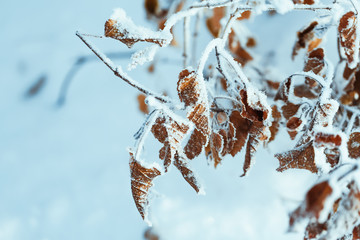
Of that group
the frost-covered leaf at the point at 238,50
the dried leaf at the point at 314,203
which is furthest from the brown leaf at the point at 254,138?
the frost-covered leaf at the point at 238,50

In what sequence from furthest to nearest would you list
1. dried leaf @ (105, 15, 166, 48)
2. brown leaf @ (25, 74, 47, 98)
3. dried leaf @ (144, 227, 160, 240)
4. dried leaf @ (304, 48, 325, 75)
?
brown leaf @ (25, 74, 47, 98)
dried leaf @ (144, 227, 160, 240)
dried leaf @ (304, 48, 325, 75)
dried leaf @ (105, 15, 166, 48)

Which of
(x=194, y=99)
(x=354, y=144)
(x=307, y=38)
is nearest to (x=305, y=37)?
(x=307, y=38)

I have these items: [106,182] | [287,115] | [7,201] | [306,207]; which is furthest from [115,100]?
[306,207]

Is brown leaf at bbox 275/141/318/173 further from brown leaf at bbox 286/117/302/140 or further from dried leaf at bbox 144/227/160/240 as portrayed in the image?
dried leaf at bbox 144/227/160/240

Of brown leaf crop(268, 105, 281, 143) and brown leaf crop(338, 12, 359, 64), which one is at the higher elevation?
brown leaf crop(338, 12, 359, 64)

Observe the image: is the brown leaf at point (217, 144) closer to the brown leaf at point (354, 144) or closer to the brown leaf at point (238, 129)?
the brown leaf at point (238, 129)

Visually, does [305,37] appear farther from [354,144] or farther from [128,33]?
[128,33]

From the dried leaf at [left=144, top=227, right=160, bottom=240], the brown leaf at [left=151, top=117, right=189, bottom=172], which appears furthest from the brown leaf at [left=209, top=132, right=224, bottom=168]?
the dried leaf at [left=144, top=227, right=160, bottom=240]
